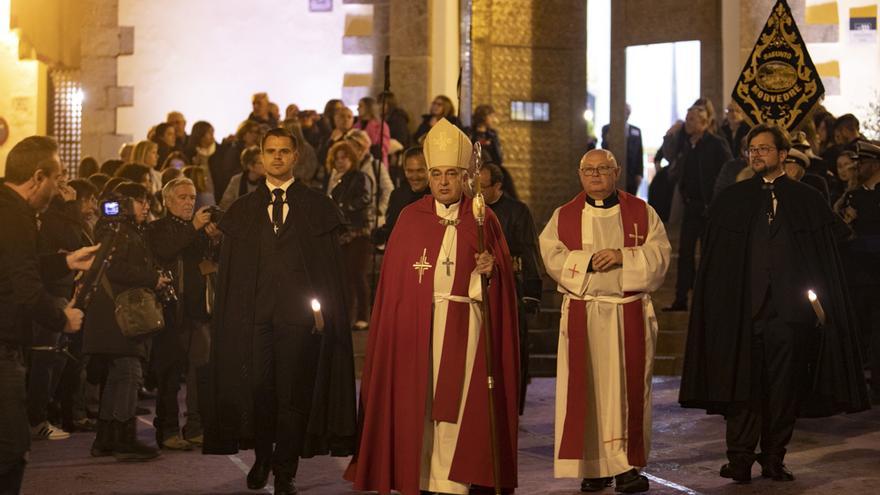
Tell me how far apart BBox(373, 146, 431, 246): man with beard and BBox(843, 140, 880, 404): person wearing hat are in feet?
11.1

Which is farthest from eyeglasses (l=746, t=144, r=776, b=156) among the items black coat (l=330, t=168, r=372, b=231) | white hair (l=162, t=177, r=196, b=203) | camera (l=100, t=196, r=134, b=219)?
black coat (l=330, t=168, r=372, b=231)

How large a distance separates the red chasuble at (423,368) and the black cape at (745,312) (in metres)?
1.54

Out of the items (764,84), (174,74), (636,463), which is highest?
(174,74)

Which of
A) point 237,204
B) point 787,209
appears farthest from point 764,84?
point 237,204

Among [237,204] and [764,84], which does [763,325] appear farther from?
[764,84]

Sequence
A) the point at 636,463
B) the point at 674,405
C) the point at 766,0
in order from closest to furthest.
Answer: the point at 636,463 < the point at 674,405 < the point at 766,0

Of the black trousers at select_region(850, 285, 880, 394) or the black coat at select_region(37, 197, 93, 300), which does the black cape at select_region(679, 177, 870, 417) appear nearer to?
the black trousers at select_region(850, 285, 880, 394)

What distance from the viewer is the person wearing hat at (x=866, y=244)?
40.4ft

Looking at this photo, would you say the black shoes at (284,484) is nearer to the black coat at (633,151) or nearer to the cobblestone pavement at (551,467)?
the cobblestone pavement at (551,467)

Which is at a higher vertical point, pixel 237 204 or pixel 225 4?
pixel 225 4

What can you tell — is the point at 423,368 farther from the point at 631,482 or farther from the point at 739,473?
the point at 739,473

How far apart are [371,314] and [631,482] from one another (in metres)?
1.96

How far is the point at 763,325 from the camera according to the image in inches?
366

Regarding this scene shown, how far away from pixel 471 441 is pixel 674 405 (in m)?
4.55
